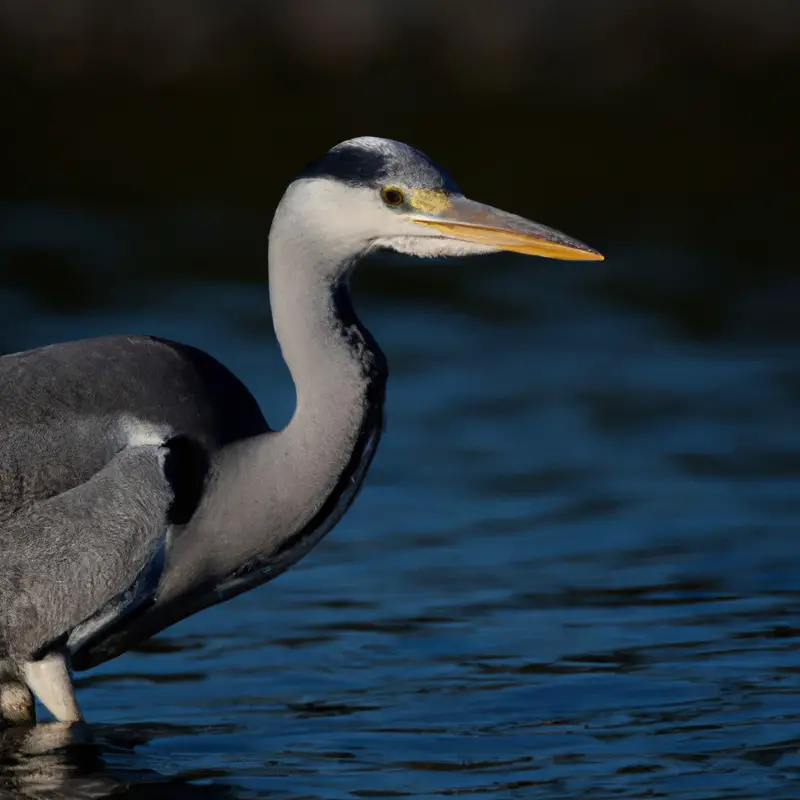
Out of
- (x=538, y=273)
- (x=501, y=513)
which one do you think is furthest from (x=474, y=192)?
(x=501, y=513)

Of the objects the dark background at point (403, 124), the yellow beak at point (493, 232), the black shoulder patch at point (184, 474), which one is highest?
the dark background at point (403, 124)

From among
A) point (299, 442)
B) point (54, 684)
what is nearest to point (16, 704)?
point (54, 684)

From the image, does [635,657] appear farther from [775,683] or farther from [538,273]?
[538,273]

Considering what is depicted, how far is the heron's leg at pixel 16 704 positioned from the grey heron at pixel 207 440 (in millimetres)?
130

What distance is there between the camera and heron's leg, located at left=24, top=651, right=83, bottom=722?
7.10 metres

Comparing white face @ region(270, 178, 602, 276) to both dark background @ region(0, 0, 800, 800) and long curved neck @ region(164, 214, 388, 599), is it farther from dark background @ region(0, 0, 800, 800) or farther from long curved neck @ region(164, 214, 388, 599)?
dark background @ region(0, 0, 800, 800)

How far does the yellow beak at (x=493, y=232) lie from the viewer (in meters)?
7.17

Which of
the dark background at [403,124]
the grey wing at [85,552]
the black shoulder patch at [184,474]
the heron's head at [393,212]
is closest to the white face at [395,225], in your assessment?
the heron's head at [393,212]

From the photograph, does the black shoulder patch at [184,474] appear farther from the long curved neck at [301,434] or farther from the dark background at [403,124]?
the dark background at [403,124]

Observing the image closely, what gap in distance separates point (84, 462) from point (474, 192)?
1061 cm

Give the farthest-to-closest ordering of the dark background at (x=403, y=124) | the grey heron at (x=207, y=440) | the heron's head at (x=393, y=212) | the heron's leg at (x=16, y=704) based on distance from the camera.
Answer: the dark background at (x=403, y=124) → the heron's leg at (x=16, y=704) → the heron's head at (x=393, y=212) → the grey heron at (x=207, y=440)

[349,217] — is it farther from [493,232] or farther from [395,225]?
[493,232]

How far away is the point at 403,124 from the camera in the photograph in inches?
723

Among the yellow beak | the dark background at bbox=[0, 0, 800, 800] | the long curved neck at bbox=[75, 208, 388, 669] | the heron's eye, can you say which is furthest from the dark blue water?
the heron's eye
